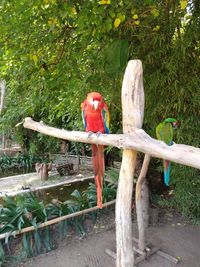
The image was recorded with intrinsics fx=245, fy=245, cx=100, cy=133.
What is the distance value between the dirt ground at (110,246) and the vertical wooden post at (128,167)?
138 centimetres

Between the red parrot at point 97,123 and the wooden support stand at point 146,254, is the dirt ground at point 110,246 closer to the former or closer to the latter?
the wooden support stand at point 146,254

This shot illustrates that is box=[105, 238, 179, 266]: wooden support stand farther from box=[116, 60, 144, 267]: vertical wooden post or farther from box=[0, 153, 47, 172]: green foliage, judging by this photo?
box=[0, 153, 47, 172]: green foliage

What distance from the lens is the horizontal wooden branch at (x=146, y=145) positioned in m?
1.01

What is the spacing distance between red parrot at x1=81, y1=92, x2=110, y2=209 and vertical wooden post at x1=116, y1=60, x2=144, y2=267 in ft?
0.92

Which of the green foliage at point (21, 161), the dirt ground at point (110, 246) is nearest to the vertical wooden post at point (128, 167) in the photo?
the dirt ground at point (110, 246)

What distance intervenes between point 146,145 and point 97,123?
2.01ft

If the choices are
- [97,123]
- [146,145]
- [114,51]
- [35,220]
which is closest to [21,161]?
[35,220]

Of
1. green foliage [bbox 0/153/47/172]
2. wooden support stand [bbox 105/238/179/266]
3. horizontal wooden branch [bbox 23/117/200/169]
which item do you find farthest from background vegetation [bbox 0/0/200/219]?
green foliage [bbox 0/153/47/172]

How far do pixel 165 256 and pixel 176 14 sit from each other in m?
2.64

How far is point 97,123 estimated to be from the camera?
175 cm

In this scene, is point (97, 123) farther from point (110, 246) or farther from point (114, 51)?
point (110, 246)

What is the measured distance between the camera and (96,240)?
305 centimetres

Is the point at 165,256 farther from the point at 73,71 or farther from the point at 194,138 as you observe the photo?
the point at 73,71

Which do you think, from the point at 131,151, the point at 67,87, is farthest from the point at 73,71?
the point at 131,151
